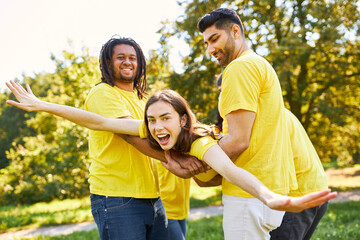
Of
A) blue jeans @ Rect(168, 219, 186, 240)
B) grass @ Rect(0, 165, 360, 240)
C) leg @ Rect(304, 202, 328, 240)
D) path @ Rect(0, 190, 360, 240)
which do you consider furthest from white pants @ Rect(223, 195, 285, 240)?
path @ Rect(0, 190, 360, 240)

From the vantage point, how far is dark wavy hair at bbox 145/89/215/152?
7.62ft

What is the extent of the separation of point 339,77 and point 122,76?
1019 cm

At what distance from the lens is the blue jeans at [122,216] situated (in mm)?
2254

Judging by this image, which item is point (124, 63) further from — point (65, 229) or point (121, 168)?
point (65, 229)

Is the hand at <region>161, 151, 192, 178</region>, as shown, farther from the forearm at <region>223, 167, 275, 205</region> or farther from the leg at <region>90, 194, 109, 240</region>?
the leg at <region>90, 194, 109, 240</region>

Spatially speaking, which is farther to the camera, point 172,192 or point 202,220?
point 202,220

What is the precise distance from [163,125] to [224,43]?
0.73 metres

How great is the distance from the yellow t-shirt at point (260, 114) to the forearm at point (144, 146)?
533 millimetres

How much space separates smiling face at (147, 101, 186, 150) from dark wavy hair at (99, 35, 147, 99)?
513 mm

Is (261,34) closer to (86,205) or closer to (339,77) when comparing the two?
(339,77)

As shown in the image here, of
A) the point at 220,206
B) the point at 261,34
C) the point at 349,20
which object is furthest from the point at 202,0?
the point at 220,206

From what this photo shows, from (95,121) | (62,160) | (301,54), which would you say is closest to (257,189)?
(95,121)

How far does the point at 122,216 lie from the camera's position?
7.43 ft

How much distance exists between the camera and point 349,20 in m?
10.1
